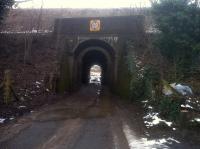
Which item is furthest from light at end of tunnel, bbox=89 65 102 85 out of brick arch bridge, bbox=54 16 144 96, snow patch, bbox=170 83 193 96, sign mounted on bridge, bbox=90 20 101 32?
snow patch, bbox=170 83 193 96

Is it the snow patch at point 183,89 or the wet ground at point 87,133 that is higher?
the snow patch at point 183,89

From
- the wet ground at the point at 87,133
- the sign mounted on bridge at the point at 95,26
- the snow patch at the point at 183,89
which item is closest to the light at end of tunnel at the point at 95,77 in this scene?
the sign mounted on bridge at the point at 95,26

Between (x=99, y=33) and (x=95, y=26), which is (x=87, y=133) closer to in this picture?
(x=99, y=33)

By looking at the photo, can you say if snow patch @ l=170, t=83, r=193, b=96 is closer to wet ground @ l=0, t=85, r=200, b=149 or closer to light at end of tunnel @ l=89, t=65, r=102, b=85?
wet ground @ l=0, t=85, r=200, b=149

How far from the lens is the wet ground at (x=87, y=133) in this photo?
942 cm

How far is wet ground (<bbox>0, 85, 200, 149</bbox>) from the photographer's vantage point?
9422 millimetres

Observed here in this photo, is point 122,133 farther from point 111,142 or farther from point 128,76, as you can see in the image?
point 128,76

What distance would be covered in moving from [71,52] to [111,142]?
18.1 metres

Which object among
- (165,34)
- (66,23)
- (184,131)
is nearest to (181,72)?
(165,34)

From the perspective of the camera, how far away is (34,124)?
12.2m

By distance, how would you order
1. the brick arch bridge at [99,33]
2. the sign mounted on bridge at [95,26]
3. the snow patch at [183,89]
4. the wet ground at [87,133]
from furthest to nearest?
the sign mounted on bridge at [95,26] < the brick arch bridge at [99,33] < the snow patch at [183,89] < the wet ground at [87,133]

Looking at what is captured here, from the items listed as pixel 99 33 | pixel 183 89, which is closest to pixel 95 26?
pixel 99 33

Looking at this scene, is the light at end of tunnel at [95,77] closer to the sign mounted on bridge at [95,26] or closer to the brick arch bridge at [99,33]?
the brick arch bridge at [99,33]

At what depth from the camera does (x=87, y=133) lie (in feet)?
35.7
